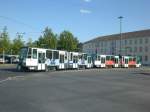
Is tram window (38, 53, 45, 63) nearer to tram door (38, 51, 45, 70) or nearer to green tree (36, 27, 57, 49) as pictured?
tram door (38, 51, 45, 70)

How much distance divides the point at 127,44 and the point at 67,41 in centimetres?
3249

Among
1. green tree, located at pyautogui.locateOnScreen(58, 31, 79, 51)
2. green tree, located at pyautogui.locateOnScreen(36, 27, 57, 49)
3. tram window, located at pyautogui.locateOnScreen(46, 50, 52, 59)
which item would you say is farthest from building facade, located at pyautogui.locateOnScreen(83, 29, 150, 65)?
tram window, located at pyautogui.locateOnScreen(46, 50, 52, 59)

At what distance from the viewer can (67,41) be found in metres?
99.9

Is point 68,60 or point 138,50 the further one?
point 138,50

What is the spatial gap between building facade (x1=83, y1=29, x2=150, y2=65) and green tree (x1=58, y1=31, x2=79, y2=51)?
7862 millimetres

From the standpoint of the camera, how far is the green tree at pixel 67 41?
99750 millimetres

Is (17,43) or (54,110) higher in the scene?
(17,43)

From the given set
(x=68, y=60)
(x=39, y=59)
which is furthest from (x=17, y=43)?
Result: (x=39, y=59)

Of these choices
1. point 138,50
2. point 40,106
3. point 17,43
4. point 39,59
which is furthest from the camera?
point 138,50

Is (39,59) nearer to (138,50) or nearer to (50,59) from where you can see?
(50,59)

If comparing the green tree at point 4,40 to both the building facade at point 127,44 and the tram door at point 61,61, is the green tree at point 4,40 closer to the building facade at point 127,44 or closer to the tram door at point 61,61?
the building facade at point 127,44

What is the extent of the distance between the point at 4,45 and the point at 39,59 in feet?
147

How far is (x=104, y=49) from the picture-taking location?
136875mm

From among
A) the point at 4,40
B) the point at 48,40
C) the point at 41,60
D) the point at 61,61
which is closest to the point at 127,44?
the point at 48,40
